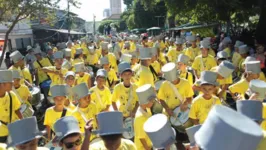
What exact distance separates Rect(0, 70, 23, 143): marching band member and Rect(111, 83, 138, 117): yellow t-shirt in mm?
1797

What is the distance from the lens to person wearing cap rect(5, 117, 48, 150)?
10.9ft

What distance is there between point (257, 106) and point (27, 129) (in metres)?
2.48

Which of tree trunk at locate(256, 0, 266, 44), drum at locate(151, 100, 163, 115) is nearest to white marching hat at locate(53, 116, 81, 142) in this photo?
drum at locate(151, 100, 163, 115)

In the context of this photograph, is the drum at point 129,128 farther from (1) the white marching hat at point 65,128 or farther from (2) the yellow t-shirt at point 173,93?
(1) the white marching hat at point 65,128

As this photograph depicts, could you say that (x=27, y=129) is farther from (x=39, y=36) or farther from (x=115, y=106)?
(x=39, y=36)

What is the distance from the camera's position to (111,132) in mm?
3125

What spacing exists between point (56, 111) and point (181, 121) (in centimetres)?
206

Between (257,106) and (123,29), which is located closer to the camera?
(257,106)

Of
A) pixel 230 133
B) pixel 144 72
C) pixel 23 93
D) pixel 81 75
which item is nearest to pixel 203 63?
pixel 144 72

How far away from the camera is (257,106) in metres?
3.46

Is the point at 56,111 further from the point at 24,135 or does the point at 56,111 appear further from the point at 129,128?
the point at 24,135

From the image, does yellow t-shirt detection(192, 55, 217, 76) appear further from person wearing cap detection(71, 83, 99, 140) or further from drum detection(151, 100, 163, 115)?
person wearing cap detection(71, 83, 99, 140)

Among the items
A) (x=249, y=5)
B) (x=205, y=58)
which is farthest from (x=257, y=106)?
(x=249, y=5)

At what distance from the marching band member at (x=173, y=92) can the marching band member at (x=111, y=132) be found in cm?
240
